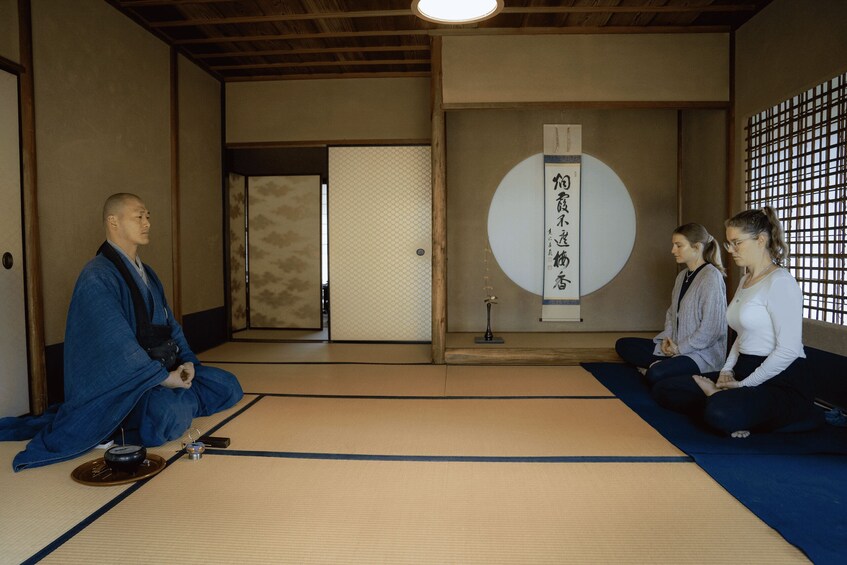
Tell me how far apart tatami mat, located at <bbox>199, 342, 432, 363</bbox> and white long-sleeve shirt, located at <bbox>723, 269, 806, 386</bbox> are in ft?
8.53

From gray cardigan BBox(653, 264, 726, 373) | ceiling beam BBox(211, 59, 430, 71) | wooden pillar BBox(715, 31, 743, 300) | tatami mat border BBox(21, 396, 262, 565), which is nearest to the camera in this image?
tatami mat border BBox(21, 396, 262, 565)

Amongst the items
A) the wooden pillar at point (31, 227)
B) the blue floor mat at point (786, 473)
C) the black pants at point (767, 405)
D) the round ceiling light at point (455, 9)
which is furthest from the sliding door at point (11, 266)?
the black pants at point (767, 405)

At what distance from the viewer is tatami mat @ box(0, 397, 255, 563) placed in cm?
180

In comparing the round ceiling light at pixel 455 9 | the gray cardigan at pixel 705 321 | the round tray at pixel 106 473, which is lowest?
the round tray at pixel 106 473

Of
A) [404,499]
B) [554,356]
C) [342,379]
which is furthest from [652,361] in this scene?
[404,499]

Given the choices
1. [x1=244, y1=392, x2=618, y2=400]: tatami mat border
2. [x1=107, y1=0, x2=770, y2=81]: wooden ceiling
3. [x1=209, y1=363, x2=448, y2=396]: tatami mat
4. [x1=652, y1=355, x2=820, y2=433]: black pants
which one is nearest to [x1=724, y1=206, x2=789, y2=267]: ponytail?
[x1=652, y1=355, x2=820, y2=433]: black pants

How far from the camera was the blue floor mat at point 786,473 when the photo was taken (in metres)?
1.81

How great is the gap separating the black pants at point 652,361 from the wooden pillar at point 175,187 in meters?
3.65

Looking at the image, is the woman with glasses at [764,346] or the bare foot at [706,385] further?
the bare foot at [706,385]

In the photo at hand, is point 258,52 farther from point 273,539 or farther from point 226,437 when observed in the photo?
point 273,539

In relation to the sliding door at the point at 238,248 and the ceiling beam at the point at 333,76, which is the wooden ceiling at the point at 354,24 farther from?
the sliding door at the point at 238,248

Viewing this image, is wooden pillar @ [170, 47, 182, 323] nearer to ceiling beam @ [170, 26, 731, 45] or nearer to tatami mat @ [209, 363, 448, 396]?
ceiling beam @ [170, 26, 731, 45]

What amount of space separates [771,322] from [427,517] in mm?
1905

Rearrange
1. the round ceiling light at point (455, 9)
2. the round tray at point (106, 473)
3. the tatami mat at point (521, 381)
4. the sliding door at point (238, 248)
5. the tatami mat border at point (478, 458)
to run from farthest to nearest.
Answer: the sliding door at point (238, 248), the tatami mat at point (521, 381), the round ceiling light at point (455, 9), the tatami mat border at point (478, 458), the round tray at point (106, 473)
